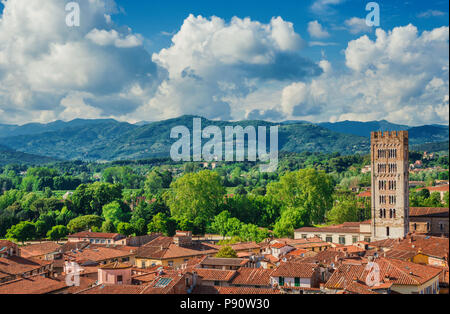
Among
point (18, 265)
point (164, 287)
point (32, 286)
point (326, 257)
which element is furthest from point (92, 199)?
point (164, 287)

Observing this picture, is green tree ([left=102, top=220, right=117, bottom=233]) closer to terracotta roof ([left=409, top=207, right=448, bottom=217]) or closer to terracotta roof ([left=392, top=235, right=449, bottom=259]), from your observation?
terracotta roof ([left=409, top=207, right=448, bottom=217])

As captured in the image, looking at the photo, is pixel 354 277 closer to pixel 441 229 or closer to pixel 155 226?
pixel 441 229

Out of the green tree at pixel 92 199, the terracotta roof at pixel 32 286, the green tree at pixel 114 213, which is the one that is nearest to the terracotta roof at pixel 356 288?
the terracotta roof at pixel 32 286

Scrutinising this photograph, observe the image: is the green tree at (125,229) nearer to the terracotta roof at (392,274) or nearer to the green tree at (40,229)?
the green tree at (40,229)

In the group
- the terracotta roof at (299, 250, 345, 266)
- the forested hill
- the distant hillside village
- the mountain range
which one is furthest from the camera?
the forested hill

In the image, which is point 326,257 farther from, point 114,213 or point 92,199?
point 92,199

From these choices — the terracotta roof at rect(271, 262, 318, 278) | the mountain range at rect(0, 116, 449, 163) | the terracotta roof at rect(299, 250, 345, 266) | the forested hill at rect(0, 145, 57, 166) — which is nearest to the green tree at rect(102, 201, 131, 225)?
the terracotta roof at rect(299, 250, 345, 266)
